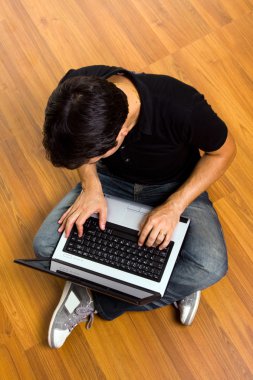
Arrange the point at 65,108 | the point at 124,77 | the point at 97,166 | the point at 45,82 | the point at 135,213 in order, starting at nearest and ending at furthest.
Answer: the point at 65,108 < the point at 124,77 < the point at 135,213 < the point at 97,166 < the point at 45,82

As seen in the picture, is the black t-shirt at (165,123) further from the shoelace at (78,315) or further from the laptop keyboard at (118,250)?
the shoelace at (78,315)

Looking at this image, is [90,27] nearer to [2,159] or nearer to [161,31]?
[161,31]

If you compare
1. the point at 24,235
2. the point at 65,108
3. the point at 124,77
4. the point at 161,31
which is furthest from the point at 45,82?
the point at 65,108

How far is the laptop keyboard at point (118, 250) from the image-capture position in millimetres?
1181

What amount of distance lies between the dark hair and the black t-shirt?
0.12 m

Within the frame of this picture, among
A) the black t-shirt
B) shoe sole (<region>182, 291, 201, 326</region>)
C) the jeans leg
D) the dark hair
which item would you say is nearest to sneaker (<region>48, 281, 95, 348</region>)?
the jeans leg

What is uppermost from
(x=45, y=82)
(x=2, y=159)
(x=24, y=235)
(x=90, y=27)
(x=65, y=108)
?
(x=65, y=108)

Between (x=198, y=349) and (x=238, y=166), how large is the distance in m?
0.62

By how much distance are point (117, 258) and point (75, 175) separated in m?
0.49

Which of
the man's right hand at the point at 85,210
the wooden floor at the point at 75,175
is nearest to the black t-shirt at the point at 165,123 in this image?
the man's right hand at the point at 85,210

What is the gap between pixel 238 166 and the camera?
1.55 meters

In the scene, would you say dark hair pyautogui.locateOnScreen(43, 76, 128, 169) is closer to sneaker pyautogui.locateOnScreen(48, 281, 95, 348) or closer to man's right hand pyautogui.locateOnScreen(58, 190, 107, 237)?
man's right hand pyautogui.locateOnScreen(58, 190, 107, 237)

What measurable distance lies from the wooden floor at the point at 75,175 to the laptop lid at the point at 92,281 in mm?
279

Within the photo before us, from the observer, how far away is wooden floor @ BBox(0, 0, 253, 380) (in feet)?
4.57
